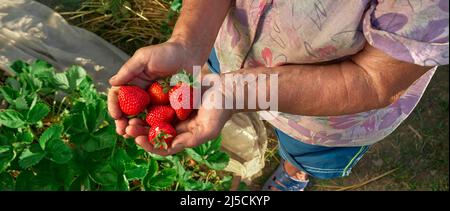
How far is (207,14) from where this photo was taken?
1262 mm

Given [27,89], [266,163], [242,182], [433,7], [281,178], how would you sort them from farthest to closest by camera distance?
1. [266,163]
2. [281,178]
3. [242,182]
4. [27,89]
5. [433,7]

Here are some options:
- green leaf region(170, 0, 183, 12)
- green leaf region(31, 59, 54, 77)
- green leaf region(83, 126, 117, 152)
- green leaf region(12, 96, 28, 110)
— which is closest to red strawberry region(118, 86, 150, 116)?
green leaf region(83, 126, 117, 152)

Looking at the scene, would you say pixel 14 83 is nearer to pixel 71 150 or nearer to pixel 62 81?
pixel 62 81

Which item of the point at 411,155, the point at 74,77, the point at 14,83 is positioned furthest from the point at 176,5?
the point at 411,155

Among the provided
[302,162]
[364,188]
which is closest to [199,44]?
[302,162]

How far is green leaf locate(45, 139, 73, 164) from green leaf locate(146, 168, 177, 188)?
28 cm

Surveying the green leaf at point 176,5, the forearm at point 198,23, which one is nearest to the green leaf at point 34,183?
the forearm at point 198,23

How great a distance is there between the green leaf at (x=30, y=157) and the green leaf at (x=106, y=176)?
0.17 m

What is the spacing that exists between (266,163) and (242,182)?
1.41 feet

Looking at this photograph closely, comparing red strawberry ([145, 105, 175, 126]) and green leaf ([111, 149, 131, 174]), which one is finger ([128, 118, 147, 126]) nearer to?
red strawberry ([145, 105, 175, 126])

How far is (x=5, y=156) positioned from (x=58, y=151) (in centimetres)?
17

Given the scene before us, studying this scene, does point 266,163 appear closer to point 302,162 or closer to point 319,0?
point 302,162

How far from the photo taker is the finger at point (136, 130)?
122 cm

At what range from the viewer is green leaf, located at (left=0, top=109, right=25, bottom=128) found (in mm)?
1447
